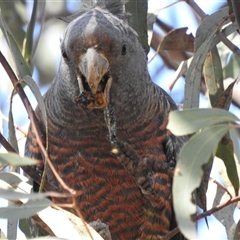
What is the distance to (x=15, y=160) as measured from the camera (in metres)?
1.45

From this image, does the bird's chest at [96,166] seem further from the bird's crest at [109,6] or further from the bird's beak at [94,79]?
the bird's crest at [109,6]

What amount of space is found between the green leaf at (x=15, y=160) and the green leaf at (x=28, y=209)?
0.11 meters

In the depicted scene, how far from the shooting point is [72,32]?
226 centimetres

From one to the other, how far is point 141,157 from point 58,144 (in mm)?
351

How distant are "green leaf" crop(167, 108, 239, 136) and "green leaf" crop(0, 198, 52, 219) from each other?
34 cm

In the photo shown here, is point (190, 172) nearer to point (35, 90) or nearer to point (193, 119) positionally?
point (193, 119)

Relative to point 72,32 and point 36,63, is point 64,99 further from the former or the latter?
point 36,63

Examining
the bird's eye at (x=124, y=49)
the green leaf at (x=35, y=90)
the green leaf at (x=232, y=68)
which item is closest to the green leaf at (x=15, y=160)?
the green leaf at (x=35, y=90)

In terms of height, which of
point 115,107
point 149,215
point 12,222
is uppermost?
point 115,107

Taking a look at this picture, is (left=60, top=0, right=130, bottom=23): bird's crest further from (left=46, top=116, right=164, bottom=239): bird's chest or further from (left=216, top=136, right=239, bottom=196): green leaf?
(left=216, top=136, right=239, bottom=196): green leaf

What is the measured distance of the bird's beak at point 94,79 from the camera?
212 cm

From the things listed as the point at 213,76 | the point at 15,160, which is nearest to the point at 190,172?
the point at 15,160

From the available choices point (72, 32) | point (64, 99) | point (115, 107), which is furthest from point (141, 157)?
point (72, 32)

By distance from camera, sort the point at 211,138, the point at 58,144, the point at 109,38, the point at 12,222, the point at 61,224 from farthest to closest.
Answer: the point at 58,144, the point at 109,38, the point at 12,222, the point at 61,224, the point at 211,138
